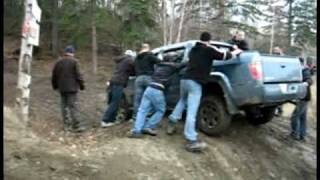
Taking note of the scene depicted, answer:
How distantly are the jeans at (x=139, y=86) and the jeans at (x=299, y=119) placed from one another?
332cm

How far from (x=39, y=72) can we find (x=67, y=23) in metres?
2.41

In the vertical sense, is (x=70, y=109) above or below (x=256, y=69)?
below

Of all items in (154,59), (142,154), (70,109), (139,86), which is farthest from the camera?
(70,109)

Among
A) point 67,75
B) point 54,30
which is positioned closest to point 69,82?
point 67,75

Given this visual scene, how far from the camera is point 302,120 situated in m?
11.9

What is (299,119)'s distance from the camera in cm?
1181

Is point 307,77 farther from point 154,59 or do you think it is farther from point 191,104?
point 154,59

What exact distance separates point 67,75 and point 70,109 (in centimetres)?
68

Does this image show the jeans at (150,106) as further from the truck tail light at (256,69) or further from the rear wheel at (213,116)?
the truck tail light at (256,69)

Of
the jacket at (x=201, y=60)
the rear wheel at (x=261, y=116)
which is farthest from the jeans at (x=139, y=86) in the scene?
the rear wheel at (x=261, y=116)

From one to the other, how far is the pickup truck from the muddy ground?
18.5 inches

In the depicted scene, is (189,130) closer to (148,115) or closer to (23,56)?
(148,115)

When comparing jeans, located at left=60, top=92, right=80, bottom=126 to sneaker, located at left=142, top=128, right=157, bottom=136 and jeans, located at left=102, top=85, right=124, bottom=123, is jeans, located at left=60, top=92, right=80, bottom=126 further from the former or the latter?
sneaker, located at left=142, top=128, right=157, bottom=136

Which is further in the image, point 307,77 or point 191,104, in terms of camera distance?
point 307,77
